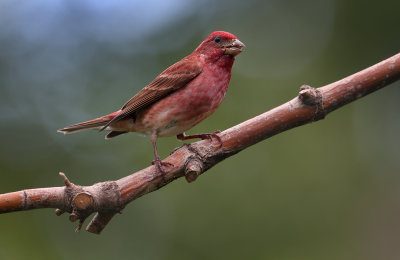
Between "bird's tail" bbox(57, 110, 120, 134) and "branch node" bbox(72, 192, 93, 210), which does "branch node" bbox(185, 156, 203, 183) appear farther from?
"bird's tail" bbox(57, 110, 120, 134)

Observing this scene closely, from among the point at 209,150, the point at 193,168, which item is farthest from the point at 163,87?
the point at 193,168

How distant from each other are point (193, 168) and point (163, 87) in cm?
172

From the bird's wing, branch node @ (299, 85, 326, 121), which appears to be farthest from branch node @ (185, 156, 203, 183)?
the bird's wing

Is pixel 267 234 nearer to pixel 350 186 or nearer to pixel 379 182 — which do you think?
pixel 350 186

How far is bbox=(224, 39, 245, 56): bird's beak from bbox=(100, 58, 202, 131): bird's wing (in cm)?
37

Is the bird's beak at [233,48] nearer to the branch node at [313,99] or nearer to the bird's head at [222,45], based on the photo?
the bird's head at [222,45]

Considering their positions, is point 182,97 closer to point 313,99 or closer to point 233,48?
point 233,48

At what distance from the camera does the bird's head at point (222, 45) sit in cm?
546

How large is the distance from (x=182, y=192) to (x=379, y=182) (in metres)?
3.19

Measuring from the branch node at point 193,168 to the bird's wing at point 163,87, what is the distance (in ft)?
4.99

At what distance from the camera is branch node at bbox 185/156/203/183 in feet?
12.6

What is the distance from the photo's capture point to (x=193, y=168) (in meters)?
3.84

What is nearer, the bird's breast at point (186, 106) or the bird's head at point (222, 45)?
the bird's breast at point (186, 106)

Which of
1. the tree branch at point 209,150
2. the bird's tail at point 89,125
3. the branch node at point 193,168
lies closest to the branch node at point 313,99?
the tree branch at point 209,150
